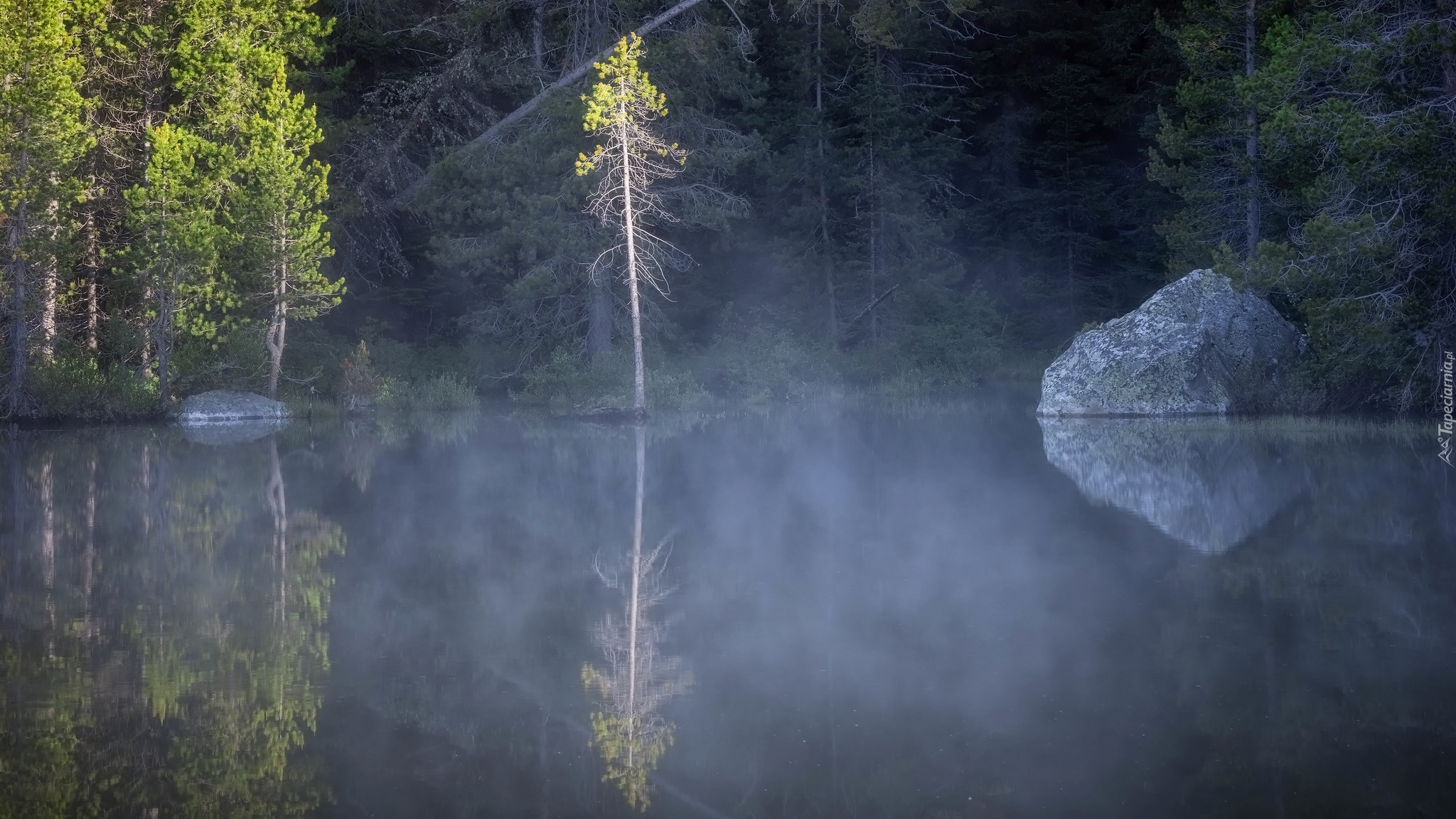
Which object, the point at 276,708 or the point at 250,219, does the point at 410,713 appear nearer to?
the point at 276,708

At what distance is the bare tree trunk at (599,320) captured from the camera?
90.8ft

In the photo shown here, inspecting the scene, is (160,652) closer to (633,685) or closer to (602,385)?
(633,685)

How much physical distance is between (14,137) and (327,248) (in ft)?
19.9

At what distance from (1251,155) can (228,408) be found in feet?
67.0

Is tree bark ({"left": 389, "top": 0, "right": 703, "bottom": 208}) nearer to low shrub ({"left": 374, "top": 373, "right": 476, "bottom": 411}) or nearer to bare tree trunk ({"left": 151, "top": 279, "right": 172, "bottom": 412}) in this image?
low shrub ({"left": 374, "top": 373, "right": 476, "bottom": 411})

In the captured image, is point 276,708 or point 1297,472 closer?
point 276,708

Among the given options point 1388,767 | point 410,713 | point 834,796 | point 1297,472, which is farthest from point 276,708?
point 1297,472

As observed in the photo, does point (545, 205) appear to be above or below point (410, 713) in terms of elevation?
above

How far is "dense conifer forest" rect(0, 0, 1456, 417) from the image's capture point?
19.5 meters

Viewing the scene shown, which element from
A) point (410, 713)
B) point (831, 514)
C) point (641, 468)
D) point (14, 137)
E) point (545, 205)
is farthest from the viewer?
point (545, 205)

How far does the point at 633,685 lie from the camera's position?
606 cm

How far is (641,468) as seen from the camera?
15.1m

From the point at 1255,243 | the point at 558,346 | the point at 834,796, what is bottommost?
the point at 834,796

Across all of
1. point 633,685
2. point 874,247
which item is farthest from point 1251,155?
point 633,685
